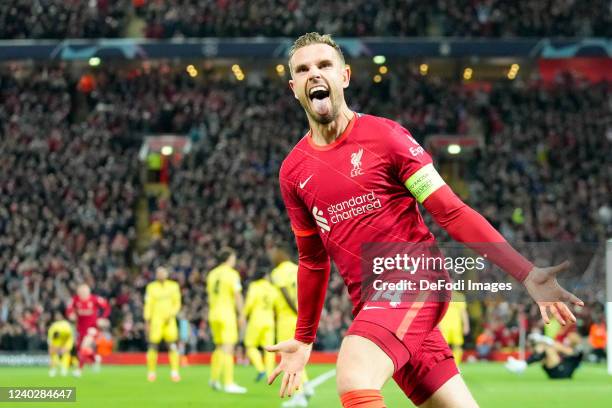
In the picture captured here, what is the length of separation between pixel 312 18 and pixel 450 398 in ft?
98.5

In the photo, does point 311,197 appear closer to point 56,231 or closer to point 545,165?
point 56,231

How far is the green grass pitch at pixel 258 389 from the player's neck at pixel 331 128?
8.10m

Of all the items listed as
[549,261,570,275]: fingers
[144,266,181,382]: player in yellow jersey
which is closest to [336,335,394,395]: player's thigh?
[549,261,570,275]: fingers

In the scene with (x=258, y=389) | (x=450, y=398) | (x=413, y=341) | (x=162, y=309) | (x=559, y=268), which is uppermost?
(x=559, y=268)

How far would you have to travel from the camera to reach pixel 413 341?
5402mm

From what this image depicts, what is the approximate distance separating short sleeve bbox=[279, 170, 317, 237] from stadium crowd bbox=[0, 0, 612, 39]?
1130 inches

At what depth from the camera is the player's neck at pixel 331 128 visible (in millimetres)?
5688

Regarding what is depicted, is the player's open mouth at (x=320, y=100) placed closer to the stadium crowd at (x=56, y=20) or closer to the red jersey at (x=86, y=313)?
the red jersey at (x=86, y=313)

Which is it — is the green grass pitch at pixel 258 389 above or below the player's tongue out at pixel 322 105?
below

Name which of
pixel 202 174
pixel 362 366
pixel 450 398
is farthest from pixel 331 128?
pixel 202 174

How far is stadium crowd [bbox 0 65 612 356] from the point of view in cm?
2731

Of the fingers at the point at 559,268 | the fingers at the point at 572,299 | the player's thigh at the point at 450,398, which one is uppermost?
the fingers at the point at 559,268

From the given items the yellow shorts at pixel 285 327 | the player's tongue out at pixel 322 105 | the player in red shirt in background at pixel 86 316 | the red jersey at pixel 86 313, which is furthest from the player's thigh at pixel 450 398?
the red jersey at pixel 86 313

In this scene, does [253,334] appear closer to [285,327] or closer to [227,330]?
[227,330]
